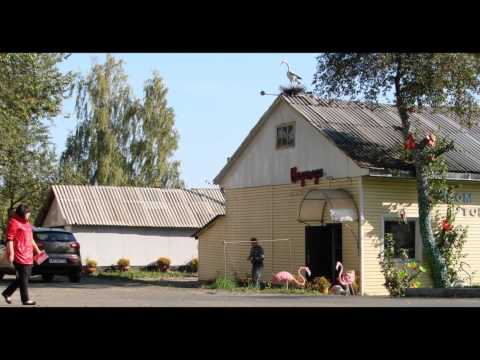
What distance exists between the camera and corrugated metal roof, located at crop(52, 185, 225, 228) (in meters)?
43.2

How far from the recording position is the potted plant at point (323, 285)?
79.8ft

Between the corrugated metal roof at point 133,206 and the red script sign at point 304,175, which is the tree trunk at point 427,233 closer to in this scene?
the red script sign at point 304,175

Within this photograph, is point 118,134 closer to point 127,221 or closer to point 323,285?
point 127,221

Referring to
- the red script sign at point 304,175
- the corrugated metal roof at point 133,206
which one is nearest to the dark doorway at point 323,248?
the red script sign at point 304,175

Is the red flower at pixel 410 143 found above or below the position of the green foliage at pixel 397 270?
above

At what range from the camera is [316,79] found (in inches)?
995

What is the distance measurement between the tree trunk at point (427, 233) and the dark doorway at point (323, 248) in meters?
2.52

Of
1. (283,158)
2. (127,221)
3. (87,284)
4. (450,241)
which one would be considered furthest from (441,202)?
(127,221)

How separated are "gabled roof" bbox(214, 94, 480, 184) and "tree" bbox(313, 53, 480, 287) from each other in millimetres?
940

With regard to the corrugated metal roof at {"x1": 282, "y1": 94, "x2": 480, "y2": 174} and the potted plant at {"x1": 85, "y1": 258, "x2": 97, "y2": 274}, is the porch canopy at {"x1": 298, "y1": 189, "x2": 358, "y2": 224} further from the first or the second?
the potted plant at {"x1": 85, "y1": 258, "x2": 97, "y2": 274}
